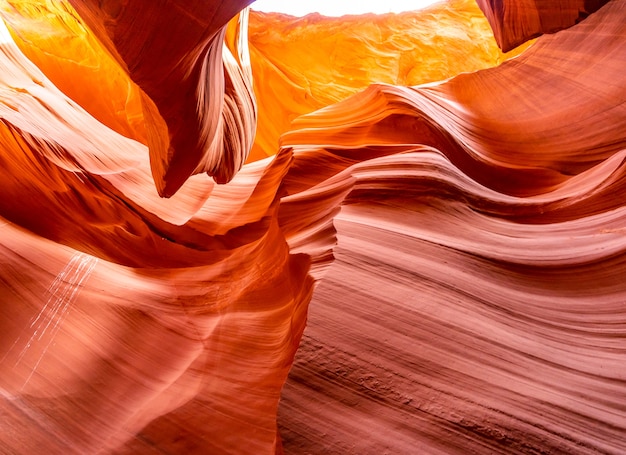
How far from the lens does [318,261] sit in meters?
2.19

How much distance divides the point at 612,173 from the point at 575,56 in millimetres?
2003

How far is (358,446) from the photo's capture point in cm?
150

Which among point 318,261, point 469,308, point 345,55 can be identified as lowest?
point 469,308

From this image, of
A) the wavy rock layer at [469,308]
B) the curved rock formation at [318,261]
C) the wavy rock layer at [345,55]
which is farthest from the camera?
the wavy rock layer at [345,55]

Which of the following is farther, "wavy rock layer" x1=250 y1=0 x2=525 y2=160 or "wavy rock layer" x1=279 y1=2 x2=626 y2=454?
"wavy rock layer" x1=250 y1=0 x2=525 y2=160

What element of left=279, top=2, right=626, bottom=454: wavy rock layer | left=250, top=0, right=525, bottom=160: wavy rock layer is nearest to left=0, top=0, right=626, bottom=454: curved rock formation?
left=279, top=2, right=626, bottom=454: wavy rock layer

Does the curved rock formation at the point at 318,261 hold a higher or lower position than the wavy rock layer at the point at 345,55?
lower

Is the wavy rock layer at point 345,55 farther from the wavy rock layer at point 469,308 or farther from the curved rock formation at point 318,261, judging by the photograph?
the wavy rock layer at point 469,308

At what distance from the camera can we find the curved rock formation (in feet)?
5.38

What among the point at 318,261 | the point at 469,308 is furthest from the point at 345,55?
the point at 469,308

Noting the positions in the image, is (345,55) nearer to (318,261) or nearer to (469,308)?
(318,261)

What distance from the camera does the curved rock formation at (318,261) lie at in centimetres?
164

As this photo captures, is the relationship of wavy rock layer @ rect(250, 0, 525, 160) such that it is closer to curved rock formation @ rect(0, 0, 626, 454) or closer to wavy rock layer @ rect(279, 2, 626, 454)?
curved rock formation @ rect(0, 0, 626, 454)

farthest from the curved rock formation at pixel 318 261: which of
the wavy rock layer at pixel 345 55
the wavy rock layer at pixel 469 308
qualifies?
the wavy rock layer at pixel 345 55
